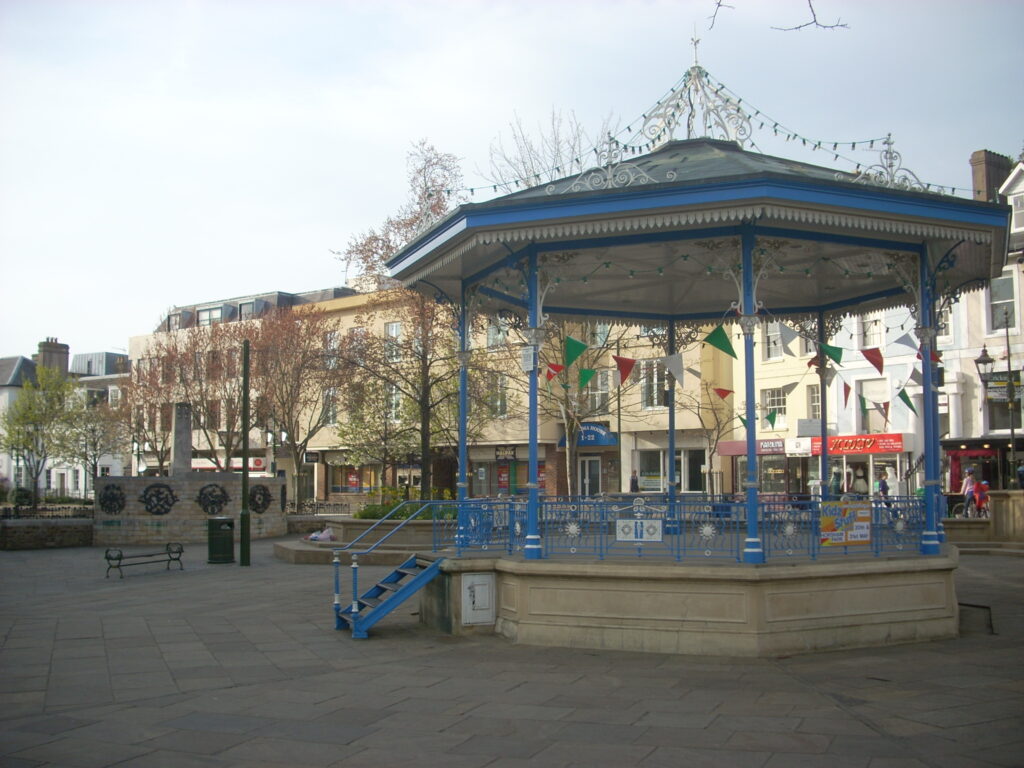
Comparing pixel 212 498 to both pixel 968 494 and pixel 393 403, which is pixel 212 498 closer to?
pixel 393 403

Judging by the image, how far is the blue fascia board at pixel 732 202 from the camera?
35.1 feet

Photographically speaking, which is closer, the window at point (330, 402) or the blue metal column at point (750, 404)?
the blue metal column at point (750, 404)

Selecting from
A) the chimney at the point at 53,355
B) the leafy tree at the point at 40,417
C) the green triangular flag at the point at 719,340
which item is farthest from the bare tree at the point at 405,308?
the chimney at the point at 53,355

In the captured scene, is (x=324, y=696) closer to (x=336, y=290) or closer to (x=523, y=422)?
(x=523, y=422)

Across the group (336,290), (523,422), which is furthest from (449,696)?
(336,290)

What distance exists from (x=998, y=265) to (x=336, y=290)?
50.2m

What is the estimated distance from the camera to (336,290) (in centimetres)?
5975

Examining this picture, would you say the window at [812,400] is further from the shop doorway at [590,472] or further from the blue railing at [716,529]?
the blue railing at [716,529]

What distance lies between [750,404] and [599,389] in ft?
87.4

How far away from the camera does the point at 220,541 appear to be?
21.8 m

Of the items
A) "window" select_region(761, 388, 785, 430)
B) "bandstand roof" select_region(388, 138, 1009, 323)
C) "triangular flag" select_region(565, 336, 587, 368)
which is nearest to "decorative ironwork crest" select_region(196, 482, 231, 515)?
"bandstand roof" select_region(388, 138, 1009, 323)

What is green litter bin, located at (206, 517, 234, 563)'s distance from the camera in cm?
2181

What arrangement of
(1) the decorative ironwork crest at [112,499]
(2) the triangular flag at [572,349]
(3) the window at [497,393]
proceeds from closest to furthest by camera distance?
(2) the triangular flag at [572,349] → (1) the decorative ironwork crest at [112,499] → (3) the window at [497,393]

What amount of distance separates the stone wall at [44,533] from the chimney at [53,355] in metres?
37.2
